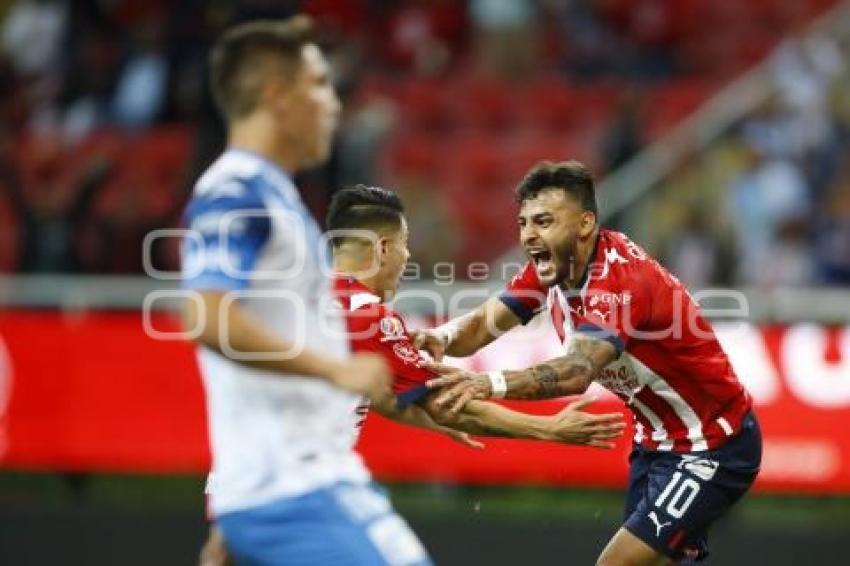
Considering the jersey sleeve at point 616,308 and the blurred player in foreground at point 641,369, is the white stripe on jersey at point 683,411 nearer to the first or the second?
the blurred player in foreground at point 641,369

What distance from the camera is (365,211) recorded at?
6.05 metres

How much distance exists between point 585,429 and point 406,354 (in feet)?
2.35

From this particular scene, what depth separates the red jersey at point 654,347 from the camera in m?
6.02

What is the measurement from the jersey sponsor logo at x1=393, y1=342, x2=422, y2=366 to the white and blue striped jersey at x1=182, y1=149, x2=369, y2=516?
56.6 inches

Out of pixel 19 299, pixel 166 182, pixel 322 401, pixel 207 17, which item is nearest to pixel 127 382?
pixel 19 299

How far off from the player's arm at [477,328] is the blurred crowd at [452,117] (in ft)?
14.6

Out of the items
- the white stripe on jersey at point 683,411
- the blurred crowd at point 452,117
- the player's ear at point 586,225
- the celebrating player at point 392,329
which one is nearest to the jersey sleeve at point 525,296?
the player's ear at point 586,225

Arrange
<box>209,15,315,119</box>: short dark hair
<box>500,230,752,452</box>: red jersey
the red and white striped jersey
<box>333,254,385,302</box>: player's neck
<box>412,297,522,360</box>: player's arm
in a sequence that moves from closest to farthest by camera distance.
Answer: <box>209,15,315,119</box>: short dark hair → the red and white striped jersey → <box>333,254,385,302</box>: player's neck → <box>500,230,752,452</box>: red jersey → <box>412,297,522,360</box>: player's arm

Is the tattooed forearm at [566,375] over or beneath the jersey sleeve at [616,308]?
beneath

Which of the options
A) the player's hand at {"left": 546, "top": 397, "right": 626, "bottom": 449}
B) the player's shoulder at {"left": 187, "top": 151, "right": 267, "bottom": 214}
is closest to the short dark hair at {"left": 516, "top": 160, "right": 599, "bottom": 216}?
the player's hand at {"left": 546, "top": 397, "right": 626, "bottom": 449}

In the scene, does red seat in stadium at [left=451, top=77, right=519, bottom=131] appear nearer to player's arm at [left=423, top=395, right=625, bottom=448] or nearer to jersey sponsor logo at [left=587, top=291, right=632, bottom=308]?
jersey sponsor logo at [left=587, top=291, right=632, bottom=308]

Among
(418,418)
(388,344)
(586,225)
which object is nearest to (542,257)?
(586,225)

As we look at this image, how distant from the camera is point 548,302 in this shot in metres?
6.43

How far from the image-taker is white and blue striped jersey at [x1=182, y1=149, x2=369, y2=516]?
4.30 meters
